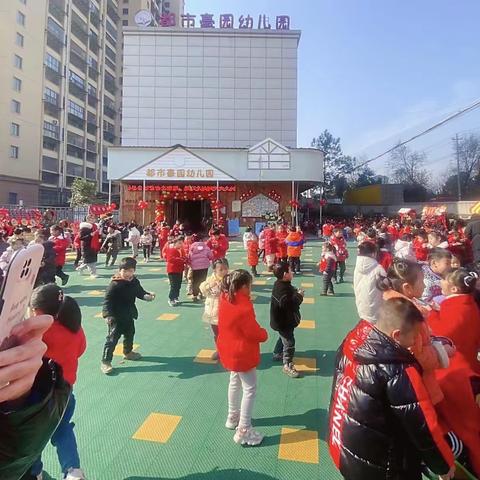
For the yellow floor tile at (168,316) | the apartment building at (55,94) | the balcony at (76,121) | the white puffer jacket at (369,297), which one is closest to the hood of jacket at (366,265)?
the white puffer jacket at (369,297)

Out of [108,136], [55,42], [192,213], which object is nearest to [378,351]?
[192,213]

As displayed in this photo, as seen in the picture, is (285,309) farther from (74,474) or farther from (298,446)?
(74,474)

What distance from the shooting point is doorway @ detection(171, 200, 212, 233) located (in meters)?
28.2

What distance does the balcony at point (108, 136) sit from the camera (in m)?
56.8

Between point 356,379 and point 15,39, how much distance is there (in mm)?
45579

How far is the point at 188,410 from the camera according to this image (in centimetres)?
376

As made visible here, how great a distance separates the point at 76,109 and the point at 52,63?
6533mm

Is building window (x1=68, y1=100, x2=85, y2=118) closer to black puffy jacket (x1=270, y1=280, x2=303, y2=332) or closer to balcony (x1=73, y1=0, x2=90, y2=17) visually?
balcony (x1=73, y1=0, x2=90, y2=17)

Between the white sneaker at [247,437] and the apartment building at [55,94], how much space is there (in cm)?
3962

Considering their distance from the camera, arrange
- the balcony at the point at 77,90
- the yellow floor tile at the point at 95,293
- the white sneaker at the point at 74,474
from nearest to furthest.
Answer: the white sneaker at the point at 74,474 → the yellow floor tile at the point at 95,293 → the balcony at the point at 77,90

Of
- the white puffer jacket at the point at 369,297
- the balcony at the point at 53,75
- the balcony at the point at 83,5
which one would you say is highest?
the balcony at the point at 83,5

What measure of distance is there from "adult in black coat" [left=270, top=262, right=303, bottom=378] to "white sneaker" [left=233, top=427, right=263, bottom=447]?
4.44 ft

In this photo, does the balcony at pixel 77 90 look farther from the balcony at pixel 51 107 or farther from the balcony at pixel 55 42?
the balcony at pixel 51 107

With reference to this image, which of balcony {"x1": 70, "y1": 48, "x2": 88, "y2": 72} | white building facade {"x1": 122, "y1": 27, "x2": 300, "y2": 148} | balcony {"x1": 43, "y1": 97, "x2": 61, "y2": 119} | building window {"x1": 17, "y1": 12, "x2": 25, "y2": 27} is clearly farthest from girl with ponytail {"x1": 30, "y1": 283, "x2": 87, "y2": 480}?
balcony {"x1": 70, "y1": 48, "x2": 88, "y2": 72}
